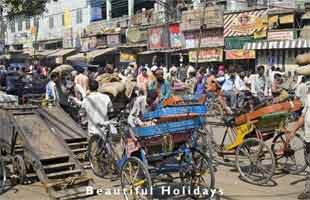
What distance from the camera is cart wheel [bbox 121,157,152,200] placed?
629cm

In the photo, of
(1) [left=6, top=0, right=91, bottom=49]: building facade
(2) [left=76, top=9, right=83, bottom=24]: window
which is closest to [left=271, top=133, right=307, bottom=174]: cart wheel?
(1) [left=6, top=0, right=91, bottom=49]: building facade

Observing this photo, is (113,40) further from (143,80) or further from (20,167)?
(20,167)

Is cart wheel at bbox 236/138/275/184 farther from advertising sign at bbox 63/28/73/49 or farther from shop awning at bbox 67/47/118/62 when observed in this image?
advertising sign at bbox 63/28/73/49

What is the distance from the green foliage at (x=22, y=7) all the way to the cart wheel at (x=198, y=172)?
358 inches

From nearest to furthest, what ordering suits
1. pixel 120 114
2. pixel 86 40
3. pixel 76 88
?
1. pixel 120 114
2. pixel 76 88
3. pixel 86 40

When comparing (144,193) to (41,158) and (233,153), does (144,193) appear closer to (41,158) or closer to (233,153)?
(41,158)

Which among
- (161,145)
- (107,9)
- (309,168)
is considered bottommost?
(309,168)

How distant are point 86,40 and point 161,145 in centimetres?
3898

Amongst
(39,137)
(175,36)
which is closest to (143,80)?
(39,137)

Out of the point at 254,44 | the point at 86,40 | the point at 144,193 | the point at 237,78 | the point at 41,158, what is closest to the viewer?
the point at 144,193

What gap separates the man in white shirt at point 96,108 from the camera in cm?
830

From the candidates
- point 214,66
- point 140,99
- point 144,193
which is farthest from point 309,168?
point 214,66

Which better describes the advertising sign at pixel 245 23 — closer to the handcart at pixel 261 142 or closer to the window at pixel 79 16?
the handcart at pixel 261 142

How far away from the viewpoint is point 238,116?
8.27 metres
